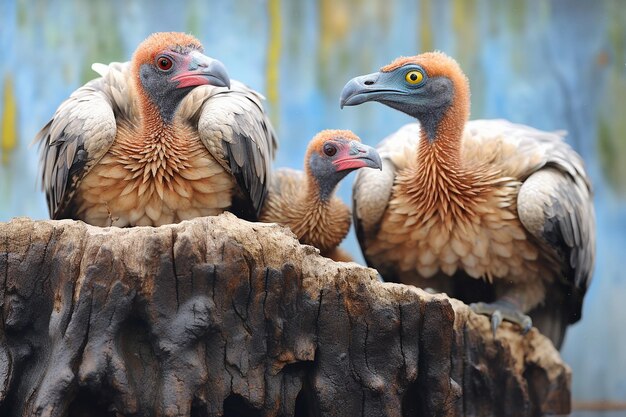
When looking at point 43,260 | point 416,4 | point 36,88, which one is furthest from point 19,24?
point 43,260

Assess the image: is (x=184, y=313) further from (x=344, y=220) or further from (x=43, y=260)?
(x=344, y=220)

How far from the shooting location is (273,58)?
7.39 metres

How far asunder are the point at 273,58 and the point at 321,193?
2.79 meters

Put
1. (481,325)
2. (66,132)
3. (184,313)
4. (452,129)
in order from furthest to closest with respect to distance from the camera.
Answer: (452,129)
(481,325)
(66,132)
(184,313)

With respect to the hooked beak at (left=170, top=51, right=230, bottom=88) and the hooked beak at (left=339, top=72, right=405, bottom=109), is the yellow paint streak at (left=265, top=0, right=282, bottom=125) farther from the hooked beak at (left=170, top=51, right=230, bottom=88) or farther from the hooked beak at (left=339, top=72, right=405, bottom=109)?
the hooked beak at (left=170, top=51, right=230, bottom=88)

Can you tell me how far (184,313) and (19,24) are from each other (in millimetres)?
4677

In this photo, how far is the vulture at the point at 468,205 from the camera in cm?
485

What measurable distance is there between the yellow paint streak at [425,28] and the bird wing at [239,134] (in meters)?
2.94

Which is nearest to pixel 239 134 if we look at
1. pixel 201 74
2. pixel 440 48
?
pixel 201 74

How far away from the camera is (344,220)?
16.6 feet

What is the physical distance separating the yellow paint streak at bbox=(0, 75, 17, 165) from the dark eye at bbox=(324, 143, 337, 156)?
333cm

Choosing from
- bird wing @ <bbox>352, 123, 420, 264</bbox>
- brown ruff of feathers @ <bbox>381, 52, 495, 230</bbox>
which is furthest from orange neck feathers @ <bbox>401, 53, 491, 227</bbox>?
bird wing @ <bbox>352, 123, 420, 264</bbox>

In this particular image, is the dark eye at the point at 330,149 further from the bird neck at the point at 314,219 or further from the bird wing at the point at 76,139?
the bird wing at the point at 76,139

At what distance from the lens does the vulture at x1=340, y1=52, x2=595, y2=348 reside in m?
4.85
